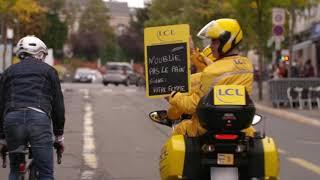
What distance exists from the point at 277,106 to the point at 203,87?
827 inches

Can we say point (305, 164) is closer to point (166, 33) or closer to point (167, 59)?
point (167, 59)

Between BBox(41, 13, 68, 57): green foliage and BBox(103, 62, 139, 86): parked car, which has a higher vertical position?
BBox(41, 13, 68, 57): green foliage

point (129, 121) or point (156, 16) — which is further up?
point (156, 16)

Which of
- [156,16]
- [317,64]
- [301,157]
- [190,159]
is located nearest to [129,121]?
[301,157]

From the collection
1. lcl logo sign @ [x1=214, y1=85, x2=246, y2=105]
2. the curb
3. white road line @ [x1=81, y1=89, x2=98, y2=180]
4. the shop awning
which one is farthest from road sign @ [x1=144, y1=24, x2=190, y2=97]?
the shop awning

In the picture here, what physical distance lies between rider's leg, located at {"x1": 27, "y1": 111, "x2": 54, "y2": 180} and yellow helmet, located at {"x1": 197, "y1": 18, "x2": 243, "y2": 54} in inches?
60.3

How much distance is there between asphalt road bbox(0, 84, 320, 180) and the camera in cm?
1124

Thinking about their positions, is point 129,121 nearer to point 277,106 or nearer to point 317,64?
point 277,106

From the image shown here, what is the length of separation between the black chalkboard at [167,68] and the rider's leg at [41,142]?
103 cm

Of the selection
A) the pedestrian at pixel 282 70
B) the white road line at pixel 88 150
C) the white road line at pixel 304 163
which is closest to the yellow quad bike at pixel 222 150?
the white road line at pixel 88 150

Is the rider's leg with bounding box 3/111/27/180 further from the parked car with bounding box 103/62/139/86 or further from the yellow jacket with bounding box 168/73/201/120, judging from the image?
the parked car with bounding box 103/62/139/86

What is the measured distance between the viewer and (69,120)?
21.0 meters

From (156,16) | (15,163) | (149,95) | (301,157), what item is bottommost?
(301,157)

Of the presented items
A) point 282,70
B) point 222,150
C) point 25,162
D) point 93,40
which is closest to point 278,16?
point 282,70
